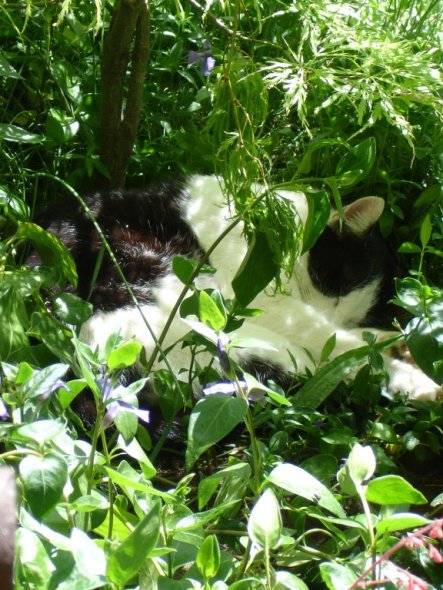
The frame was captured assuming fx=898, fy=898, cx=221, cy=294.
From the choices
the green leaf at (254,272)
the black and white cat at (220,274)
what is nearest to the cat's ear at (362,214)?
the black and white cat at (220,274)

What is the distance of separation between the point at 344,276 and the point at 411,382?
0.41 metres

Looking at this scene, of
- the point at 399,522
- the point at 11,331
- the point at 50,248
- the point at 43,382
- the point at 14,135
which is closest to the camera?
the point at 399,522

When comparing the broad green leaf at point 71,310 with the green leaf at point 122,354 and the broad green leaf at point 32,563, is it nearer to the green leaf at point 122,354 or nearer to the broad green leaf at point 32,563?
the green leaf at point 122,354

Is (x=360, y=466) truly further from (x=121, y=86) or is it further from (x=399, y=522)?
(x=121, y=86)

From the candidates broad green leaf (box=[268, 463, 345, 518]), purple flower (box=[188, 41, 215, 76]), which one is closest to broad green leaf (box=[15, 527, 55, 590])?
broad green leaf (box=[268, 463, 345, 518])

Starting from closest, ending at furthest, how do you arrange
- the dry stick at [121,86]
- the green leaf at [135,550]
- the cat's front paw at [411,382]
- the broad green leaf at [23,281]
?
the green leaf at [135,550] < the broad green leaf at [23,281] < the cat's front paw at [411,382] < the dry stick at [121,86]

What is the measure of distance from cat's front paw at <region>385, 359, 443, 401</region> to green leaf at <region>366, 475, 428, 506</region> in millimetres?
938

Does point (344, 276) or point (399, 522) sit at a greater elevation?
point (399, 522)

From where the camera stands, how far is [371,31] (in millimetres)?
1713

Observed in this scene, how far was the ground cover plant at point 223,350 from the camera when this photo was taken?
3.03 feet

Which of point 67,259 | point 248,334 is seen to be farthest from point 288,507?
point 248,334

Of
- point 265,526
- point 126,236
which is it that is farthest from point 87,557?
point 126,236

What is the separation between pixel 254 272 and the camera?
142 cm

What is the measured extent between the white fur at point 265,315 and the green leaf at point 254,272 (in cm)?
42
